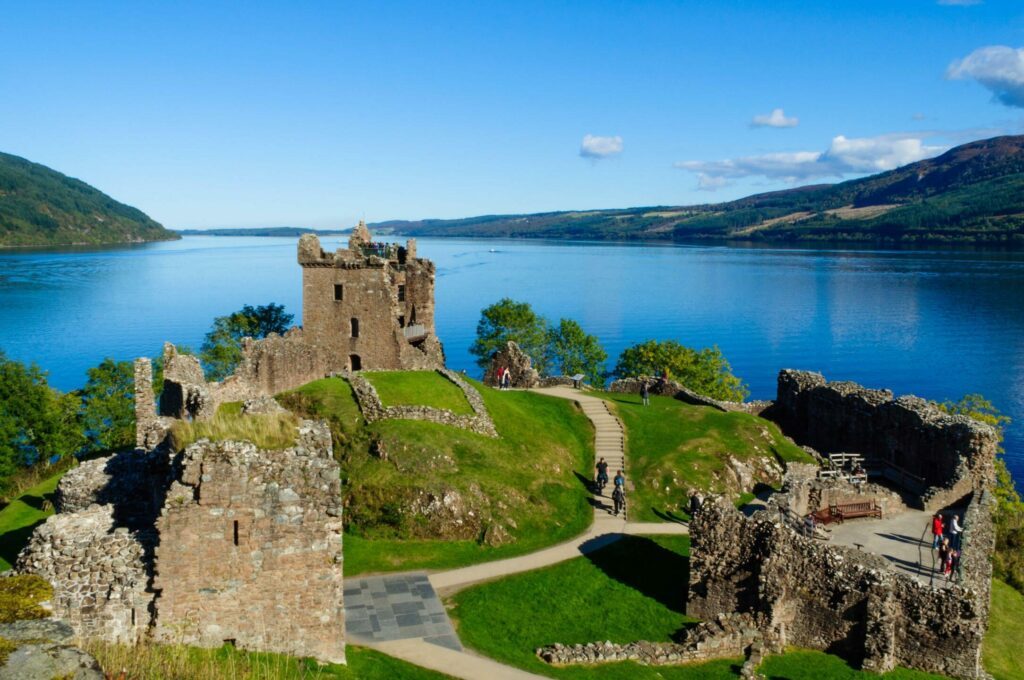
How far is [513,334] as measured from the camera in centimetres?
7431

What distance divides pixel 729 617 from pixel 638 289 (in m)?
164

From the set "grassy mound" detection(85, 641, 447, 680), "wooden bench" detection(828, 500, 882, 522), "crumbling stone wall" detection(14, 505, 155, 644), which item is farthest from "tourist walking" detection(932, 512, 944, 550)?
"crumbling stone wall" detection(14, 505, 155, 644)

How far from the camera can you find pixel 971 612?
20.8m

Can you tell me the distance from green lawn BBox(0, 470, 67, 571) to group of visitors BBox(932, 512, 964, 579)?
28.9 meters

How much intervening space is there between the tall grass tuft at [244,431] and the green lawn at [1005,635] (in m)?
21.4

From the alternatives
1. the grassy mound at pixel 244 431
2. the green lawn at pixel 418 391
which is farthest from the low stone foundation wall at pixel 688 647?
the green lawn at pixel 418 391

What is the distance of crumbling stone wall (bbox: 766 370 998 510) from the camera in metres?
31.2

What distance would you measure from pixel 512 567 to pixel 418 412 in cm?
903

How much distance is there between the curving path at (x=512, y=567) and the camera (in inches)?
Answer: 763

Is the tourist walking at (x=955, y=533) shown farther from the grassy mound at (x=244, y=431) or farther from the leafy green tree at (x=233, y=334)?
the leafy green tree at (x=233, y=334)

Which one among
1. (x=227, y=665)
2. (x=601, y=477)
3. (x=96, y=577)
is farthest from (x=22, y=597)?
(x=601, y=477)

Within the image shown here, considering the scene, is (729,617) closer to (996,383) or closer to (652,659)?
(652,659)

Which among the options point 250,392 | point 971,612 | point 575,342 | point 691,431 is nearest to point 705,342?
point 575,342

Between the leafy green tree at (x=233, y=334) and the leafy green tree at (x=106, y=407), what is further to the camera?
the leafy green tree at (x=233, y=334)
